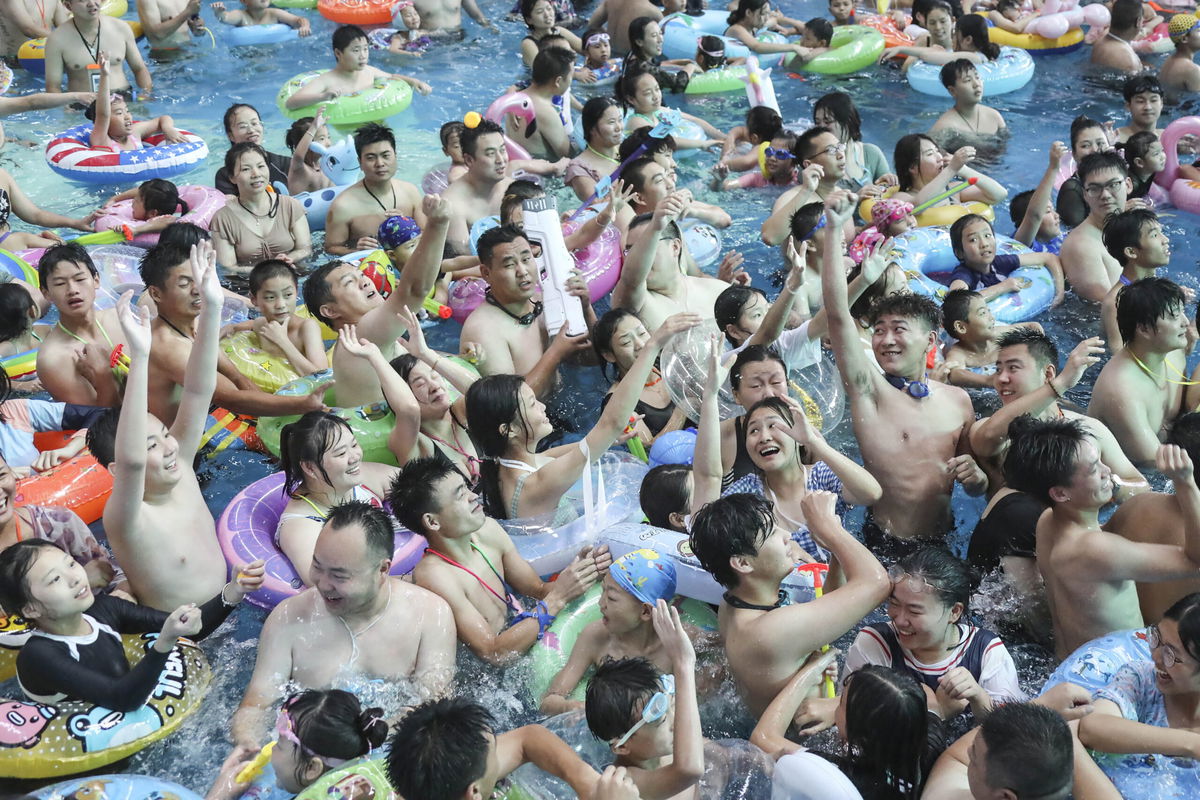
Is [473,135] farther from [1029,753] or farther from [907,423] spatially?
[1029,753]

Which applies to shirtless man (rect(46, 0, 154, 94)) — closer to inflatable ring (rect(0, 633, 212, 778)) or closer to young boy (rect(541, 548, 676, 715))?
inflatable ring (rect(0, 633, 212, 778))

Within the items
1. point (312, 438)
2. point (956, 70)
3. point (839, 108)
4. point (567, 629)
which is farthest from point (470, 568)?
point (956, 70)

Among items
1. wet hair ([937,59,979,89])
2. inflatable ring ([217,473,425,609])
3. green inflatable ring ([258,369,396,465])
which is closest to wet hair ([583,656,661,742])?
inflatable ring ([217,473,425,609])

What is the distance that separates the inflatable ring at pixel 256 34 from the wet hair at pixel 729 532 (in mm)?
11583

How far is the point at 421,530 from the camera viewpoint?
16.4ft

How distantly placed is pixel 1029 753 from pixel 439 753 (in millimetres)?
1701

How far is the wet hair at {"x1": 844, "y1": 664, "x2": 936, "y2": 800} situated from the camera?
→ 3635 mm

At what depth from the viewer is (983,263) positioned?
778 centimetres

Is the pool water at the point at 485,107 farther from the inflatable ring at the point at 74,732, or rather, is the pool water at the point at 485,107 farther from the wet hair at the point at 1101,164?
the wet hair at the point at 1101,164

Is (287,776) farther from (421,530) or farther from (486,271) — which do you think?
(486,271)

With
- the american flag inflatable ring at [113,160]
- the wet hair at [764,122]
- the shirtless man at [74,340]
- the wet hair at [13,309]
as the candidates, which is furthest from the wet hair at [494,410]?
the american flag inflatable ring at [113,160]

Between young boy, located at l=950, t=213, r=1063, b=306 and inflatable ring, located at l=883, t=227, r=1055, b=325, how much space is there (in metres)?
0.06

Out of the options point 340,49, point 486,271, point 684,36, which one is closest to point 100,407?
point 486,271

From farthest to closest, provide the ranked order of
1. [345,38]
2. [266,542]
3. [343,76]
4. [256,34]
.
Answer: [256,34] → [343,76] → [345,38] → [266,542]
